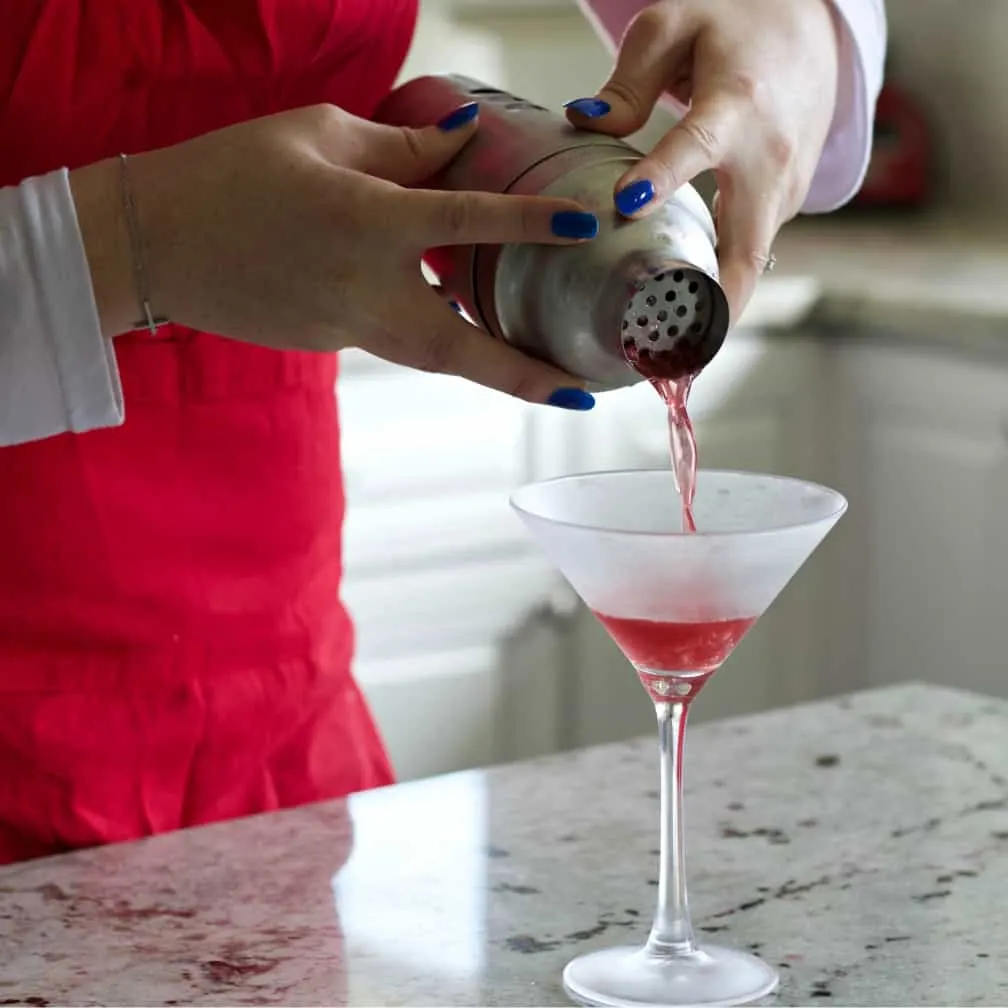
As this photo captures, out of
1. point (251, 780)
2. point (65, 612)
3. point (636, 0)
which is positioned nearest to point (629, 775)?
point (251, 780)

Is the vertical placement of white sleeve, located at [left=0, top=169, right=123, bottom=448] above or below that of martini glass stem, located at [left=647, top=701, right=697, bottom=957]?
above

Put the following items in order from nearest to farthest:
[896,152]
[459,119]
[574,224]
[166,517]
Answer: [574,224]
[459,119]
[166,517]
[896,152]

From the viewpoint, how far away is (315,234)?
32.3 inches

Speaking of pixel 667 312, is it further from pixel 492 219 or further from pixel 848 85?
pixel 848 85

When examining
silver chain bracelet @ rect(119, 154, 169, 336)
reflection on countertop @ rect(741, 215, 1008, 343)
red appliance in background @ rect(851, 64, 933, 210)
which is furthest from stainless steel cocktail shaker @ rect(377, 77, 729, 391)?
red appliance in background @ rect(851, 64, 933, 210)

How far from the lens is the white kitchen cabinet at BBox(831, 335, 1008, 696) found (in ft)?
7.82

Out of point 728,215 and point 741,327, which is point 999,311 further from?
point 728,215

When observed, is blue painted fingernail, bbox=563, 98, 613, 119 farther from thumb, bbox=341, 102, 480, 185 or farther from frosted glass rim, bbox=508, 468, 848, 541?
frosted glass rim, bbox=508, 468, 848, 541

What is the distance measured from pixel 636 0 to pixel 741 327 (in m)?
1.29

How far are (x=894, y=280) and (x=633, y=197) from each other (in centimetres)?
180

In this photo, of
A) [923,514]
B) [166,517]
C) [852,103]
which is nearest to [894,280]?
[923,514]

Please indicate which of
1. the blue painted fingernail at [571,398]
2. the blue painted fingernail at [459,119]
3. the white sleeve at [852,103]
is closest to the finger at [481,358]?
the blue painted fingernail at [571,398]

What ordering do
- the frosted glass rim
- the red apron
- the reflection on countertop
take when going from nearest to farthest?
1. the frosted glass rim
2. the red apron
3. the reflection on countertop

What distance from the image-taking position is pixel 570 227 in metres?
0.78
